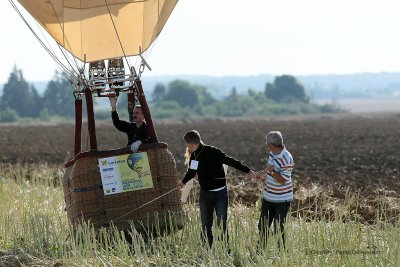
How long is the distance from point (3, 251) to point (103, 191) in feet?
4.21

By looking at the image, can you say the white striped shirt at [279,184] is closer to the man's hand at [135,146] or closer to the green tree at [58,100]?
the man's hand at [135,146]

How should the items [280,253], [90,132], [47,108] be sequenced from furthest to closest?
[47,108] → [90,132] → [280,253]

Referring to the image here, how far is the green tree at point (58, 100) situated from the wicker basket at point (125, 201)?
132 meters

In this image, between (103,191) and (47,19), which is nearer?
(103,191)

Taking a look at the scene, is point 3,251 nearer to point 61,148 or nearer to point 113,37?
point 113,37

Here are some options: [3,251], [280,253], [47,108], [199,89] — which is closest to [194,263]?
[280,253]

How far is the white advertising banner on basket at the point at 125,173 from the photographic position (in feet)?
37.5

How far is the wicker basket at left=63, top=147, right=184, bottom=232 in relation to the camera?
450 inches

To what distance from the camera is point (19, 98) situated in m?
146

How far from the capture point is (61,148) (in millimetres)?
42250

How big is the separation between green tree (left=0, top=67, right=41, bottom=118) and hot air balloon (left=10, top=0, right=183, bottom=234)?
132 m

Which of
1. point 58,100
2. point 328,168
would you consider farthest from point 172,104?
point 328,168

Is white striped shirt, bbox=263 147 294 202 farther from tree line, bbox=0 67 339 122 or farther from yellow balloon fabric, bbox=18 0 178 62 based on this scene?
tree line, bbox=0 67 339 122

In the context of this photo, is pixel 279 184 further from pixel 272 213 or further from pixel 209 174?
pixel 209 174
